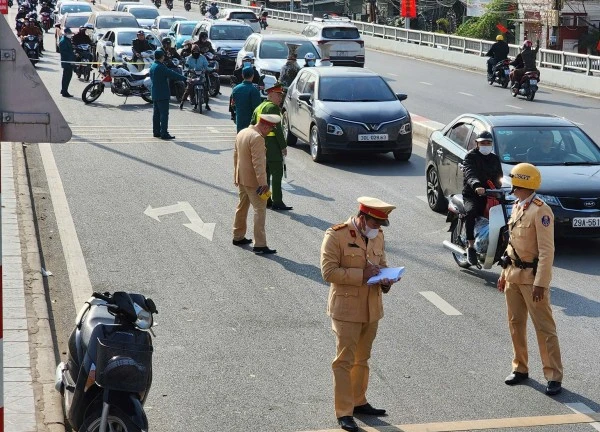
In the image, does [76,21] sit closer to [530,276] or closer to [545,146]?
[545,146]

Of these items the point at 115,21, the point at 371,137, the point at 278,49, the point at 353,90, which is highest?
the point at 115,21

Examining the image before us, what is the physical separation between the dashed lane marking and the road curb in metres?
1.89

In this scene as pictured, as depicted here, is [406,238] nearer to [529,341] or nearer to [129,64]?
[529,341]

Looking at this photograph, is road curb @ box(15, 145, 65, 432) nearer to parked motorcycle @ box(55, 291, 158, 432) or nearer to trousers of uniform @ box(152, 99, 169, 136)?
parked motorcycle @ box(55, 291, 158, 432)

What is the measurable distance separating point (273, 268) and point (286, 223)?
268 cm

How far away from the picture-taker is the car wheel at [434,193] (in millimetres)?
16484

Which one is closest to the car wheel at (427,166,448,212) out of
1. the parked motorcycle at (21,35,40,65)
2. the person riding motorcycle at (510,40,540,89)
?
the person riding motorcycle at (510,40,540,89)

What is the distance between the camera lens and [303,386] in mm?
8977

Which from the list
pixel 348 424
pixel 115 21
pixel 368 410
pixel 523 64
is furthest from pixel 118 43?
pixel 348 424

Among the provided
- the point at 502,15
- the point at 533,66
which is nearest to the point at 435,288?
the point at 533,66

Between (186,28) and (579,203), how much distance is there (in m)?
31.9

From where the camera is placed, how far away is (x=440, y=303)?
461 inches

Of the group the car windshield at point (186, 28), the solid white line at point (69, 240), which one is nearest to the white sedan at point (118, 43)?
the car windshield at point (186, 28)

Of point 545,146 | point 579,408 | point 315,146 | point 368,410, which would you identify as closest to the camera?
point 368,410
